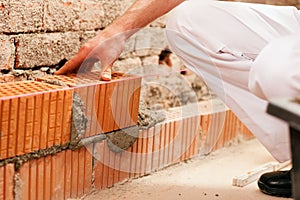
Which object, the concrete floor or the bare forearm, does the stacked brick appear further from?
the bare forearm

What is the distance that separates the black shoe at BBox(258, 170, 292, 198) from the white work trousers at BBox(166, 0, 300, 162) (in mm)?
262

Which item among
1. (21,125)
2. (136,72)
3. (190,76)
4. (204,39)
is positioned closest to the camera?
(21,125)

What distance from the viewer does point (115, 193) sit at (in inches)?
78.7

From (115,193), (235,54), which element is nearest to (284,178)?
(235,54)

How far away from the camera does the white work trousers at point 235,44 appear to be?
1.84m

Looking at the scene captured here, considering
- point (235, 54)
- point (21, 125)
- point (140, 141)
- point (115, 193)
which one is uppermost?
point (235, 54)

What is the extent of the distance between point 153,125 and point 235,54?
20.1 inches

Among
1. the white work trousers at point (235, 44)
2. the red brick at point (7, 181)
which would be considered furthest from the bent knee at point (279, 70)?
the red brick at point (7, 181)

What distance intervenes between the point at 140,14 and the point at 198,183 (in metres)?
0.78

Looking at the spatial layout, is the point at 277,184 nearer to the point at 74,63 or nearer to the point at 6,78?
the point at 74,63

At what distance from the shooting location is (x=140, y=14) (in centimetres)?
190

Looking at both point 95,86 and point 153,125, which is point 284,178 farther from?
point 95,86

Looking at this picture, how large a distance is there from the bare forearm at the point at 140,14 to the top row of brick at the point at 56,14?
40 centimetres

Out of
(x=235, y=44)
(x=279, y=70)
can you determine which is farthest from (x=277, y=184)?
(x=279, y=70)
